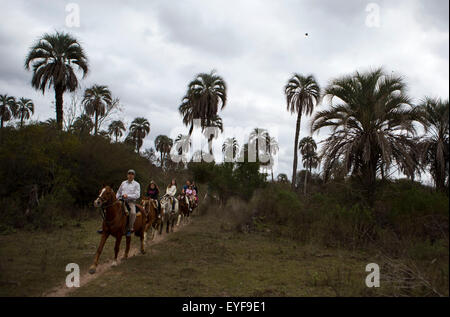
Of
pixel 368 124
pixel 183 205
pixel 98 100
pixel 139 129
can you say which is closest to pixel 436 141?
pixel 368 124

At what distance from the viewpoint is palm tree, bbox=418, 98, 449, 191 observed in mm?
11445

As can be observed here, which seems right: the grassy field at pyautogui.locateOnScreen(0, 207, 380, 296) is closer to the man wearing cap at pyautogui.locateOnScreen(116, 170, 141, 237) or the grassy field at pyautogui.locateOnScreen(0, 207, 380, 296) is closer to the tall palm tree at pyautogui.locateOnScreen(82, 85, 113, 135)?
the man wearing cap at pyautogui.locateOnScreen(116, 170, 141, 237)

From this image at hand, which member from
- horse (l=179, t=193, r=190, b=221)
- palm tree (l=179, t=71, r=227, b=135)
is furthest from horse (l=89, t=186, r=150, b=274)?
palm tree (l=179, t=71, r=227, b=135)

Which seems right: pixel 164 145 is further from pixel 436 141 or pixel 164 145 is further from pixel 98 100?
pixel 436 141

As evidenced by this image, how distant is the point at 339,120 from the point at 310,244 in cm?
538

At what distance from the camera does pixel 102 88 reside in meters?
35.6

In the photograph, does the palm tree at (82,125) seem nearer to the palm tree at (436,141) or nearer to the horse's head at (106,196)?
the horse's head at (106,196)

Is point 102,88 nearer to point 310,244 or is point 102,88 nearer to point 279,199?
point 279,199

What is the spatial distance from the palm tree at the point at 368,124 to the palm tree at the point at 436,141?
0.56m

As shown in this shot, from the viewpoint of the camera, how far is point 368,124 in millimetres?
12562

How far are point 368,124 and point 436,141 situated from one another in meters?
2.70

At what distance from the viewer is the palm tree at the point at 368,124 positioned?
1222 centimetres
